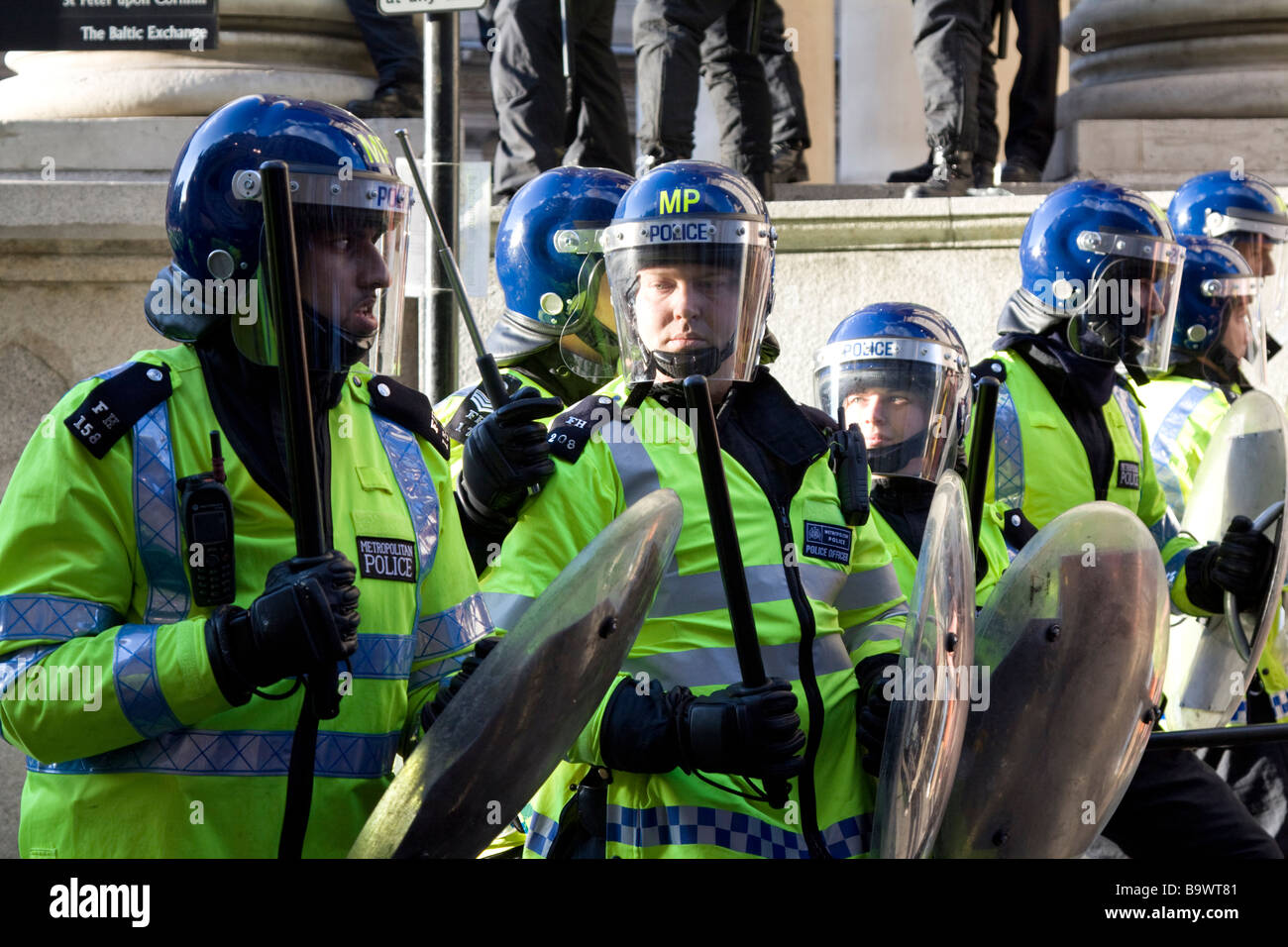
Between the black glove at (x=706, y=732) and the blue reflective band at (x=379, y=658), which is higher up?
the blue reflective band at (x=379, y=658)

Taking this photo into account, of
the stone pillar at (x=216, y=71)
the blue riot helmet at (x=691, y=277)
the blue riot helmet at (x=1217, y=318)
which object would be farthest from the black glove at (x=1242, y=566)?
the stone pillar at (x=216, y=71)

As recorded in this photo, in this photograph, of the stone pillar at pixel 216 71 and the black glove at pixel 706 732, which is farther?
the stone pillar at pixel 216 71

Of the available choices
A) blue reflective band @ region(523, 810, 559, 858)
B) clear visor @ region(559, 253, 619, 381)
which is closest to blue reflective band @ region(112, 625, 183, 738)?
blue reflective band @ region(523, 810, 559, 858)

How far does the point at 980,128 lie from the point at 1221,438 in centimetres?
343

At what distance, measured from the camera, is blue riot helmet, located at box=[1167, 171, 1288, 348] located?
6.61m

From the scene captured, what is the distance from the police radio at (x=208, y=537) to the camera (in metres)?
2.48

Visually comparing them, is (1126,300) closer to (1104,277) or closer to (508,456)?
(1104,277)

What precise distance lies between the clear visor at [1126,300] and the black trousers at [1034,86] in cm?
288

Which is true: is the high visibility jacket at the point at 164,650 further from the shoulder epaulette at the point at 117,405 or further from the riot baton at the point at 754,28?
the riot baton at the point at 754,28

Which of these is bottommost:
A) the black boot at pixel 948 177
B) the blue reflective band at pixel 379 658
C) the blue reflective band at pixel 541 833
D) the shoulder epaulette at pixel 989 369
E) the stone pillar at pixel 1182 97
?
the blue reflective band at pixel 541 833

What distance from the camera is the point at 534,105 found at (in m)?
6.71

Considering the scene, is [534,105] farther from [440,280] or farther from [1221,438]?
[1221,438]
